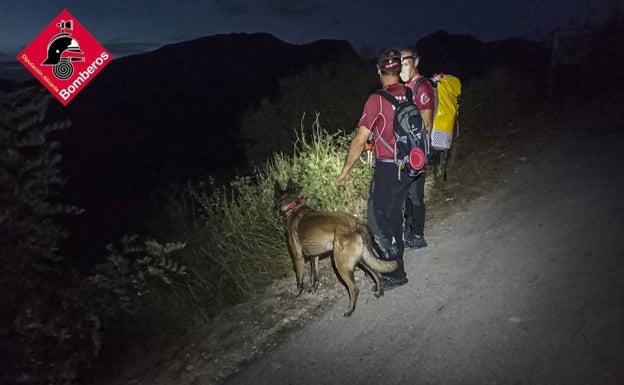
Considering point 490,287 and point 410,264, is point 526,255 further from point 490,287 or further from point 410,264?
point 410,264

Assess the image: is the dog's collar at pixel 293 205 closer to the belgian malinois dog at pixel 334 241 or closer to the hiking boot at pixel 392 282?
the belgian malinois dog at pixel 334 241

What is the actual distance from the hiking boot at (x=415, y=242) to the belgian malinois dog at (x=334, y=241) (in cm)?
77

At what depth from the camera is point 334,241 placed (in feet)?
12.8

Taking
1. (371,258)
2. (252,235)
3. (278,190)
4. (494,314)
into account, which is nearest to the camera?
(494,314)

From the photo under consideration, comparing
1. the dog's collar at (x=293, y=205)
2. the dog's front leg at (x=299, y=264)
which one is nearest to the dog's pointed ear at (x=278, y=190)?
the dog's collar at (x=293, y=205)

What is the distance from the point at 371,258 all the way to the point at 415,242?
1.07 metres

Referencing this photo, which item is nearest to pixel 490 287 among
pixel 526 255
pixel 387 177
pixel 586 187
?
pixel 526 255

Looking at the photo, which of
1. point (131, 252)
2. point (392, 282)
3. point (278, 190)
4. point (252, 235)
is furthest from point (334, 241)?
point (131, 252)

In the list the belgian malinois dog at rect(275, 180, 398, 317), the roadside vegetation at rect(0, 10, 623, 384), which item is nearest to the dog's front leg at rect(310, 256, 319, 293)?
the belgian malinois dog at rect(275, 180, 398, 317)

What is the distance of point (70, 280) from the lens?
4.44m

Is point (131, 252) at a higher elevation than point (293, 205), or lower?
lower

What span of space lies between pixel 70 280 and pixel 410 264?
325cm

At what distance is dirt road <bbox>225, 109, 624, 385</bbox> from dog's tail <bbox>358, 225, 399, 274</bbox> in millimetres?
328

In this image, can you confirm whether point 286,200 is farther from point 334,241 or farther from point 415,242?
point 415,242
